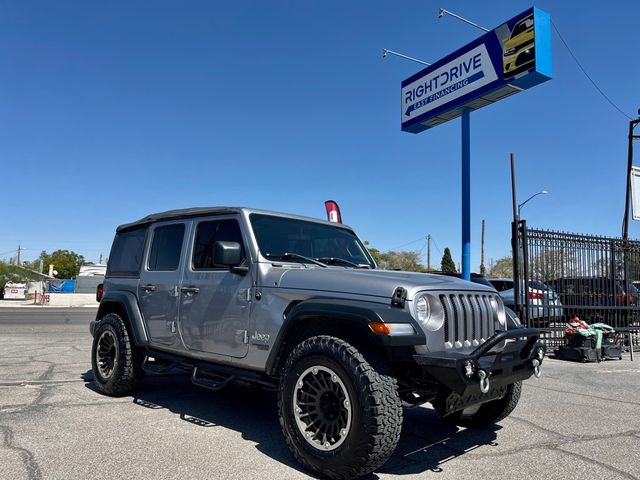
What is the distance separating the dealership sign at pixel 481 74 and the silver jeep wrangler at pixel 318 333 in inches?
308

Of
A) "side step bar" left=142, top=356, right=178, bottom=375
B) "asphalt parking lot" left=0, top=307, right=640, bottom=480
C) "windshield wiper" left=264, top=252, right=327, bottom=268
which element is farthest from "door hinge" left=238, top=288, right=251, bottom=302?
"side step bar" left=142, top=356, right=178, bottom=375

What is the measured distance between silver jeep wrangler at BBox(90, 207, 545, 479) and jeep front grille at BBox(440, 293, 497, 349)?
1 cm

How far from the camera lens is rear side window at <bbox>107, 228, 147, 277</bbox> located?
5863 mm

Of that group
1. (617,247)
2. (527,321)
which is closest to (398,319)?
(527,321)

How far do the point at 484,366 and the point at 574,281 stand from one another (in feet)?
27.3

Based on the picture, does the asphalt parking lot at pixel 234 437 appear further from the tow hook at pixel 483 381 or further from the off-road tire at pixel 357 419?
the tow hook at pixel 483 381

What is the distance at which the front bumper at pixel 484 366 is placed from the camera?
3.15 meters

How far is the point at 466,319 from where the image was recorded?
370 centimetres

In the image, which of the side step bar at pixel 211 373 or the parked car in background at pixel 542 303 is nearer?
the side step bar at pixel 211 373

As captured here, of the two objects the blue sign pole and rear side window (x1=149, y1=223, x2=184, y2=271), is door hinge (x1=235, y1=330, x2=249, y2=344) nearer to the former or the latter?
rear side window (x1=149, y1=223, x2=184, y2=271)

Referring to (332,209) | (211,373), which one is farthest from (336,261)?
(332,209)

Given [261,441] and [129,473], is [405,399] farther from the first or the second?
[129,473]

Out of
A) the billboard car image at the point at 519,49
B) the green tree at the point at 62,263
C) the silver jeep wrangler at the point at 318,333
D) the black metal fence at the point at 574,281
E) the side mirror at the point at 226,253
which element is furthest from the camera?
the green tree at the point at 62,263

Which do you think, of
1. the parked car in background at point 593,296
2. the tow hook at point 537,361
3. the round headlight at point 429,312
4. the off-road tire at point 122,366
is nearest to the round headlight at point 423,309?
the round headlight at point 429,312
